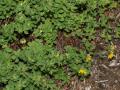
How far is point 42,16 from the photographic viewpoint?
4.38 metres

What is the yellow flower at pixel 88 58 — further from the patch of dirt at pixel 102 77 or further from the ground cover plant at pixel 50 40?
the patch of dirt at pixel 102 77

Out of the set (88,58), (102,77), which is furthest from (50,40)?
(102,77)

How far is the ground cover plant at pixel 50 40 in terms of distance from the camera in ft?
12.7

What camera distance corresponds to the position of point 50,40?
4250 mm

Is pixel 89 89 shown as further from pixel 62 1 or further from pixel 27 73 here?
pixel 62 1

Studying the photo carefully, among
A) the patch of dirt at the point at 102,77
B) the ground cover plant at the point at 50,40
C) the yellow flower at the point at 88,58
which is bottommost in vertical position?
the patch of dirt at the point at 102,77

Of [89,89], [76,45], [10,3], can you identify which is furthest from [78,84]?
[10,3]

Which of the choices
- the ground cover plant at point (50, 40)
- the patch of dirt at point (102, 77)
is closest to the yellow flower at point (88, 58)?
the ground cover plant at point (50, 40)

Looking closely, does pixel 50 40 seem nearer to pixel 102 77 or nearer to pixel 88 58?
pixel 88 58

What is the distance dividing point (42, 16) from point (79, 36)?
21.5 inches

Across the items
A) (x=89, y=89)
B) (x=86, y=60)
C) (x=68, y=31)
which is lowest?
(x=89, y=89)

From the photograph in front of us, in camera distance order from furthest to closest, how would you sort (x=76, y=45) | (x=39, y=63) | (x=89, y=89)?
1. (x=76, y=45)
2. (x=89, y=89)
3. (x=39, y=63)

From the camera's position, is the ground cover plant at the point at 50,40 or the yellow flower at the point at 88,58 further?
the yellow flower at the point at 88,58

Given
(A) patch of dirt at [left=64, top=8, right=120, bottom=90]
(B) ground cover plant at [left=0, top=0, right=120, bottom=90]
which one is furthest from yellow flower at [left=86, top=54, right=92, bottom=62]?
(A) patch of dirt at [left=64, top=8, right=120, bottom=90]
